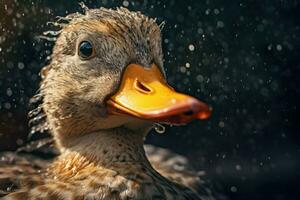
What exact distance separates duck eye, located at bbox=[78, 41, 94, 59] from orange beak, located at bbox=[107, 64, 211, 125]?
0.46ft

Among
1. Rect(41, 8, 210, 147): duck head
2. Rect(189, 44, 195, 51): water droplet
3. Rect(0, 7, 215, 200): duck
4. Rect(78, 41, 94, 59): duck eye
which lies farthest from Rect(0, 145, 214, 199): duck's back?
Rect(189, 44, 195, 51): water droplet

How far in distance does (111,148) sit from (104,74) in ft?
0.67

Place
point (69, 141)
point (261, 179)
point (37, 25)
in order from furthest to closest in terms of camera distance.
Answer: point (261, 179)
point (37, 25)
point (69, 141)

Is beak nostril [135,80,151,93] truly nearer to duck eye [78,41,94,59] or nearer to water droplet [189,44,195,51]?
duck eye [78,41,94,59]

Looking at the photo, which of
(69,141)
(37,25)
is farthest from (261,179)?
(69,141)

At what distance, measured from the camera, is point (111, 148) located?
188 cm

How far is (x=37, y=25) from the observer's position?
360 cm

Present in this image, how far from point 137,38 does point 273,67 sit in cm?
221

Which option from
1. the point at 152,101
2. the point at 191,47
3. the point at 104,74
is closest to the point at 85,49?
the point at 104,74

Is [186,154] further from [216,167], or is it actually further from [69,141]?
[69,141]

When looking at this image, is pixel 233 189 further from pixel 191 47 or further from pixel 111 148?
pixel 111 148

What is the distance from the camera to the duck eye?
6.34 feet

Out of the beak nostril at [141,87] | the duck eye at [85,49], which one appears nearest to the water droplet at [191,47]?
the duck eye at [85,49]

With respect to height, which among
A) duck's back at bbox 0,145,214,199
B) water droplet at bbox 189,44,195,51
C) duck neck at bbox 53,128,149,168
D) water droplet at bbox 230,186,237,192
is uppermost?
water droplet at bbox 189,44,195,51
